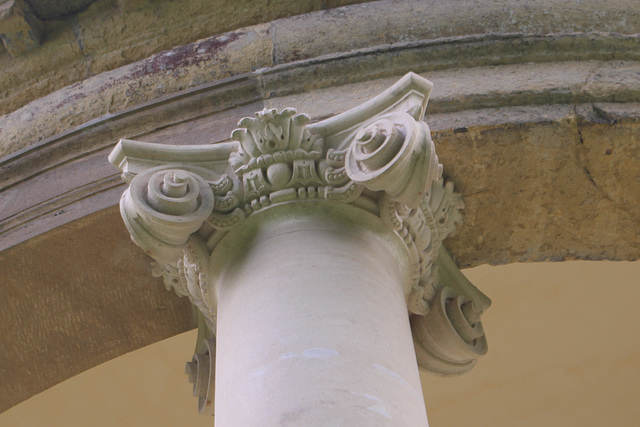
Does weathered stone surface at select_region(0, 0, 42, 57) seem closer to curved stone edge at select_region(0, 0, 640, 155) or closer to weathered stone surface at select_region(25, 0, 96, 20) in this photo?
weathered stone surface at select_region(25, 0, 96, 20)

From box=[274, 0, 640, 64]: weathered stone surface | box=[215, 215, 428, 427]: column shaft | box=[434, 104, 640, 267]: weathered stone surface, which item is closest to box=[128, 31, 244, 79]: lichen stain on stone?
box=[274, 0, 640, 64]: weathered stone surface

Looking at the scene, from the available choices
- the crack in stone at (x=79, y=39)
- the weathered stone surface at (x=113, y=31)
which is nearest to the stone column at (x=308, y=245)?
the weathered stone surface at (x=113, y=31)

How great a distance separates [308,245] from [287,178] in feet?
0.97

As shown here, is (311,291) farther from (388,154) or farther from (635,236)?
(635,236)

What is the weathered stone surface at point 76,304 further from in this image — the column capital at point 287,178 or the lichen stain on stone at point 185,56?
the lichen stain on stone at point 185,56

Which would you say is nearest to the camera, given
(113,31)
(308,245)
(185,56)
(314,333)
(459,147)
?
(314,333)

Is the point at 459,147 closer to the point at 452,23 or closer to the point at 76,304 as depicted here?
the point at 452,23

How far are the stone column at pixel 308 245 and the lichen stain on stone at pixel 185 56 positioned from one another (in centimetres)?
114

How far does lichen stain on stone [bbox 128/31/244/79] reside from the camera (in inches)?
186

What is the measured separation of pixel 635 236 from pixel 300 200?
1.60 m

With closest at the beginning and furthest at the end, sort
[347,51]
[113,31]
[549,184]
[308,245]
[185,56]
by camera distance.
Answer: [308,245] → [549,184] → [347,51] → [185,56] → [113,31]

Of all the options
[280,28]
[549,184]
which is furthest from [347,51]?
[549,184]

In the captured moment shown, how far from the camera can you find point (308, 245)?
3.42 m

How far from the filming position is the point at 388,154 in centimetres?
323
